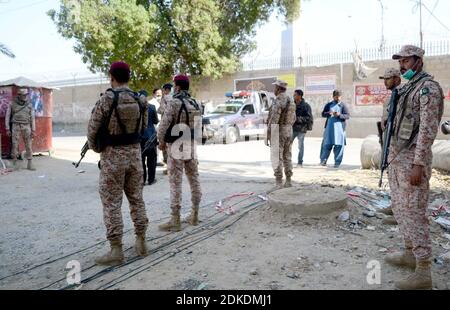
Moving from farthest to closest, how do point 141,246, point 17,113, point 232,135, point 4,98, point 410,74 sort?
point 232,135 < point 4,98 < point 17,113 < point 141,246 < point 410,74

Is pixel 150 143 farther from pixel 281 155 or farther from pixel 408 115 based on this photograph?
pixel 408 115

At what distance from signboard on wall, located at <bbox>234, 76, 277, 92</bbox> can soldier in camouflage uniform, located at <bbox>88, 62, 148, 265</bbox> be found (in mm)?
16744

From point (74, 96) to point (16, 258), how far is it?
24.7 metres

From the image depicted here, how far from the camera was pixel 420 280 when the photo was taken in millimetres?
3109

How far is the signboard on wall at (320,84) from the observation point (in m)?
18.3

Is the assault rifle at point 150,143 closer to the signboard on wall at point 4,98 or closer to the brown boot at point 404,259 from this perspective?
the brown boot at point 404,259

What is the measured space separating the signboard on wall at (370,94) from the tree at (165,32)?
581 cm

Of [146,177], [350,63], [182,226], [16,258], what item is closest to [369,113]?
[350,63]

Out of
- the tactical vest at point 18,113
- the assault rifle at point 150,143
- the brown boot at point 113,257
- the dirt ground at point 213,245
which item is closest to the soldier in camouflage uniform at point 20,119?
the tactical vest at point 18,113

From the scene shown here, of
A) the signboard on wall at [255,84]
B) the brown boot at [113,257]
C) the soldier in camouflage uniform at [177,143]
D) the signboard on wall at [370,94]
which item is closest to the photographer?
the brown boot at [113,257]

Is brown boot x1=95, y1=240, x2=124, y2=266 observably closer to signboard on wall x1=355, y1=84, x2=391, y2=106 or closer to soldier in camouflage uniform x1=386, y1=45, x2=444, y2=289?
soldier in camouflage uniform x1=386, y1=45, x2=444, y2=289

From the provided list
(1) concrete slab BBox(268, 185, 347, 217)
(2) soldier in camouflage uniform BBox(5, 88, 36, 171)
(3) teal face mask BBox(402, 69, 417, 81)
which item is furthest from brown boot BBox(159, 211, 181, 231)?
(2) soldier in camouflage uniform BBox(5, 88, 36, 171)

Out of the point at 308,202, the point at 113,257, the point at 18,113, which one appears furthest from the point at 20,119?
the point at 308,202

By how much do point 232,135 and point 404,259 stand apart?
12232mm
